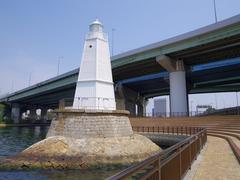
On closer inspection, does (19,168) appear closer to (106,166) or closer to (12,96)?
(106,166)

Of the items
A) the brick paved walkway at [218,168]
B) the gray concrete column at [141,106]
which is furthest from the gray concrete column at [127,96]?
the brick paved walkway at [218,168]

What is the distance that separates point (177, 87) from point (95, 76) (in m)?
24.1

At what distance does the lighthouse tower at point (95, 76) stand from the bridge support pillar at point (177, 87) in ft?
67.1

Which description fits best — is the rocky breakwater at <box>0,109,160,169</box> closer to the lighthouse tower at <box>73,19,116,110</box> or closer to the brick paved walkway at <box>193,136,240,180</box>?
the lighthouse tower at <box>73,19,116,110</box>

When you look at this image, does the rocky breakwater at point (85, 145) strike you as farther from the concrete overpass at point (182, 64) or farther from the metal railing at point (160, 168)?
the concrete overpass at point (182, 64)

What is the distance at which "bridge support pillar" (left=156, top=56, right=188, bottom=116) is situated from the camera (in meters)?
48.5

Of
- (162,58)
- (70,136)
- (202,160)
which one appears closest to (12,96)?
(162,58)

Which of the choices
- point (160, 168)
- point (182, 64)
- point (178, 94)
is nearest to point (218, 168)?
point (160, 168)

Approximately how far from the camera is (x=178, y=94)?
48594 millimetres

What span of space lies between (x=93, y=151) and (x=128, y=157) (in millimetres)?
3164

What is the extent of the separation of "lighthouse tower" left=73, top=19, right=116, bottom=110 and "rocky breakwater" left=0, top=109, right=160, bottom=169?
233 centimetres

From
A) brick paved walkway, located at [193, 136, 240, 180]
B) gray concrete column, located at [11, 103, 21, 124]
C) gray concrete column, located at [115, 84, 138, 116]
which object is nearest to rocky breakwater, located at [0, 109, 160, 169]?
brick paved walkway, located at [193, 136, 240, 180]

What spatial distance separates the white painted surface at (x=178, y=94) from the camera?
48.6 m

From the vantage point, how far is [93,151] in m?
23.1
